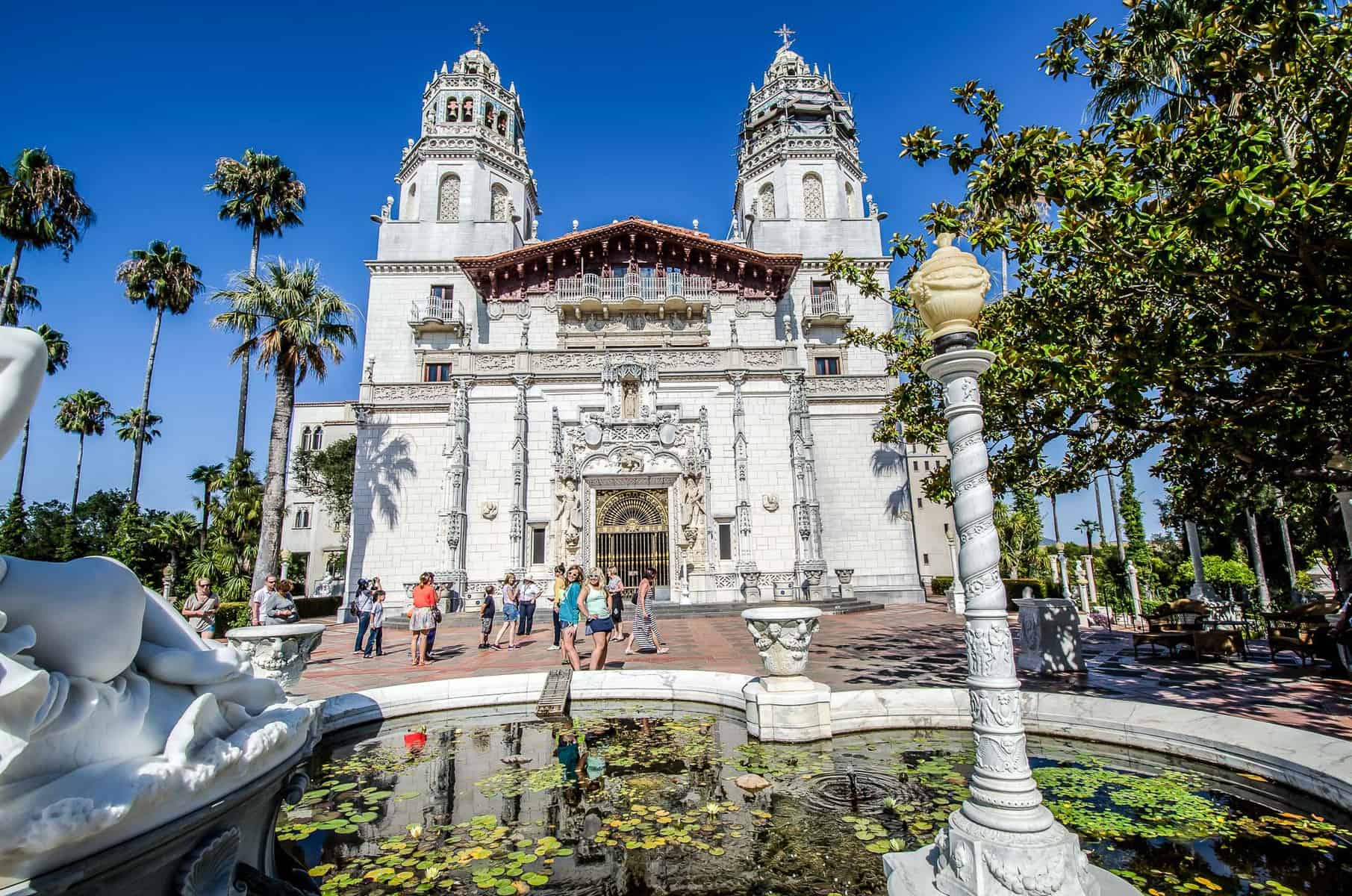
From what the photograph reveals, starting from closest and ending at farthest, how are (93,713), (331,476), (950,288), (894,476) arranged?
(93,713)
(950,288)
(894,476)
(331,476)

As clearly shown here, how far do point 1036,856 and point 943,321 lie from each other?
9.22ft

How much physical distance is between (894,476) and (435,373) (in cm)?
2058

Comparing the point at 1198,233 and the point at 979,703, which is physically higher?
the point at 1198,233

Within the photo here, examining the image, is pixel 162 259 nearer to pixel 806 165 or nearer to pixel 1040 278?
pixel 806 165

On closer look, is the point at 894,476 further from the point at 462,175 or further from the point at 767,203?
the point at 462,175

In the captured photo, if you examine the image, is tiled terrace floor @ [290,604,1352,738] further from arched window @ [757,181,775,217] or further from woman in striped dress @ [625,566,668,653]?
arched window @ [757,181,775,217]

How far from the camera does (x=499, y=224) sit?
2950 cm

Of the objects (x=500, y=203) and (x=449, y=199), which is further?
(x=500, y=203)

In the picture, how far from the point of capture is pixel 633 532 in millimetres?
22641

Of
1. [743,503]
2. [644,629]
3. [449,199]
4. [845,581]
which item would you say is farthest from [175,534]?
[845,581]

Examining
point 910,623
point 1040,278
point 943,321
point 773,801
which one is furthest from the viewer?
point 910,623

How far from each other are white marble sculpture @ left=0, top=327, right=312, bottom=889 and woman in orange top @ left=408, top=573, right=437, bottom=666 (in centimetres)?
883

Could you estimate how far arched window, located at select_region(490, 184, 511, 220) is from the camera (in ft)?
101

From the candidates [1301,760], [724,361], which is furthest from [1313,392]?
[724,361]
